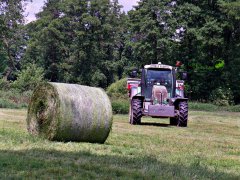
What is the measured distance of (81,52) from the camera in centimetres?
5791

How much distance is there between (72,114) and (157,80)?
358 inches

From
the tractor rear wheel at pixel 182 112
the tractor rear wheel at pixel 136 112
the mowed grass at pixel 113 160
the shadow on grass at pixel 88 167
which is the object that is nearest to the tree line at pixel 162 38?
the tractor rear wheel at pixel 136 112

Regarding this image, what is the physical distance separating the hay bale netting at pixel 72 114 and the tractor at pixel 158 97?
661 centimetres

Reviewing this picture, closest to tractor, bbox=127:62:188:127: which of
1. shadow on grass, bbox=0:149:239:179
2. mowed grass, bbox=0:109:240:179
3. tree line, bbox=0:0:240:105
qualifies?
mowed grass, bbox=0:109:240:179

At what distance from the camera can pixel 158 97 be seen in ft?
55.1

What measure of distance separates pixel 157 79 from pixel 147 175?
11836 mm

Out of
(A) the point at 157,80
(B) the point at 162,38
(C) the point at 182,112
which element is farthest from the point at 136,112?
(B) the point at 162,38

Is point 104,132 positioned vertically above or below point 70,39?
below

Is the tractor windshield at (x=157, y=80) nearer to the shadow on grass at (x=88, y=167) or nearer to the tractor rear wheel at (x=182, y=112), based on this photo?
the tractor rear wheel at (x=182, y=112)

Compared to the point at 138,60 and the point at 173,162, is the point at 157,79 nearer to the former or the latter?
the point at 173,162

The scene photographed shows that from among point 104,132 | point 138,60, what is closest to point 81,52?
point 138,60

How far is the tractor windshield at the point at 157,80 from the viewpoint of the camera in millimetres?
17578

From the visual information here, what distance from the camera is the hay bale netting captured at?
349 inches

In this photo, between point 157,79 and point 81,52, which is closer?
point 157,79
